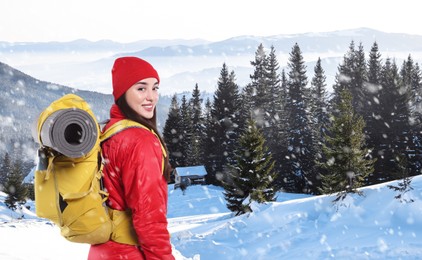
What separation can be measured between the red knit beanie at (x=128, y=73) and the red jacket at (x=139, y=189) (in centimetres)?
40

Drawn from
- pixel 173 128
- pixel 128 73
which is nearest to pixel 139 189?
pixel 128 73

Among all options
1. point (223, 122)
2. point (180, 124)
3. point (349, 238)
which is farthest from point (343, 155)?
point (180, 124)

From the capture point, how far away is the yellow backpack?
2.47 meters

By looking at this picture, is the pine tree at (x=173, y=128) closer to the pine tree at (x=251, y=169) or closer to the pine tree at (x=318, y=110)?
the pine tree at (x=318, y=110)

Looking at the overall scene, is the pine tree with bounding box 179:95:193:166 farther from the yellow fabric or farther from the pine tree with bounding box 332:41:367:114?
the yellow fabric

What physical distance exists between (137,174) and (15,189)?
64.4 meters

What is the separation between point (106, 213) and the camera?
2.67m

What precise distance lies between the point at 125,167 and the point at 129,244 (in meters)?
0.48

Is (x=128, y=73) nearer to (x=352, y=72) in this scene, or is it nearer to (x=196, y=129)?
(x=196, y=129)

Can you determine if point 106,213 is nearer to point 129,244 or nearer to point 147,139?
point 129,244

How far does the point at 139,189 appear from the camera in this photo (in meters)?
2.64

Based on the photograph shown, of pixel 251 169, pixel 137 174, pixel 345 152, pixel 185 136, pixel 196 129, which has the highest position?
pixel 137 174

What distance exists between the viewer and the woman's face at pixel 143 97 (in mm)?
2973

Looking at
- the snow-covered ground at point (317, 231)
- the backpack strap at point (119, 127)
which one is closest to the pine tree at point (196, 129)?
the snow-covered ground at point (317, 231)
